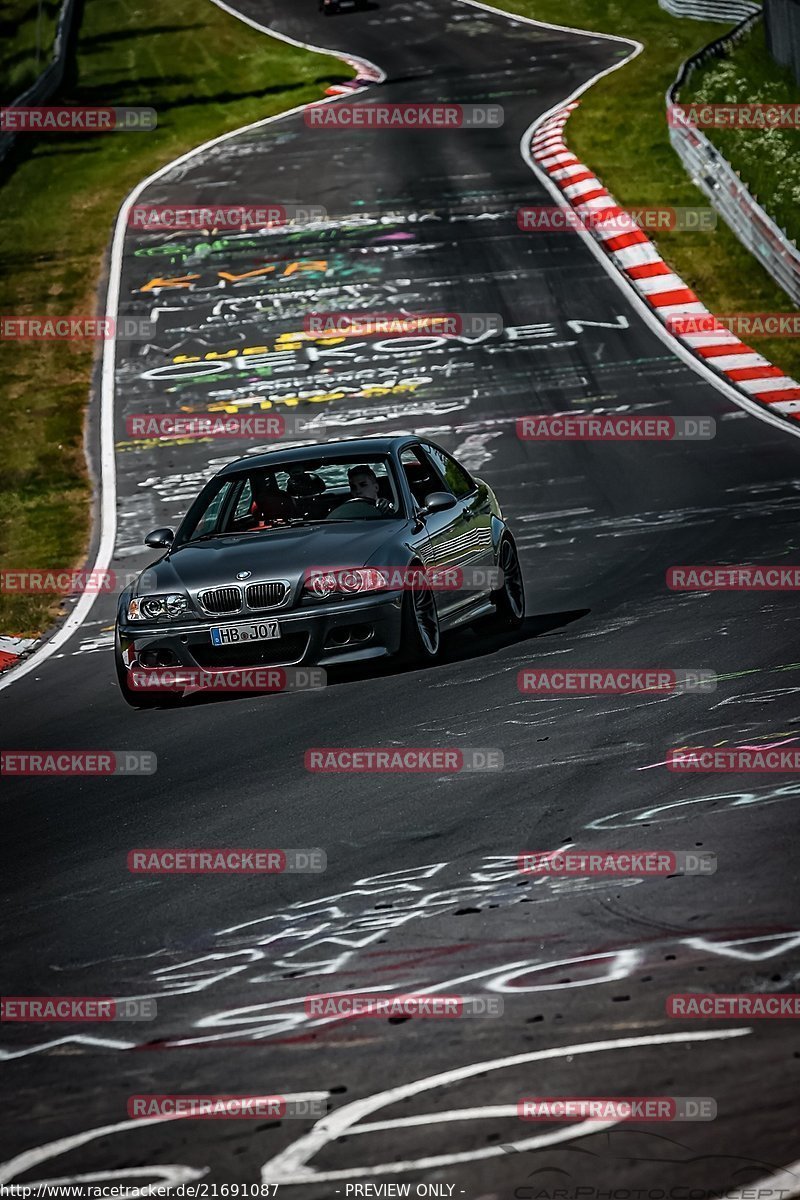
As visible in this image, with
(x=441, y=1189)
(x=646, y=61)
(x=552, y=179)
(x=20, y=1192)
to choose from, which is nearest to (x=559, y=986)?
(x=441, y=1189)

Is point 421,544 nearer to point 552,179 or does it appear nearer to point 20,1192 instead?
point 20,1192

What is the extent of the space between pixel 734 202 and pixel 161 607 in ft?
61.6

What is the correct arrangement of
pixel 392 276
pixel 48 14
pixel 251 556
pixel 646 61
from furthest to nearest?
1. pixel 48 14
2. pixel 646 61
3. pixel 392 276
4. pixel 251 556

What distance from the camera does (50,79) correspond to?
41531mm

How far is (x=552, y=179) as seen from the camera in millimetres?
32156

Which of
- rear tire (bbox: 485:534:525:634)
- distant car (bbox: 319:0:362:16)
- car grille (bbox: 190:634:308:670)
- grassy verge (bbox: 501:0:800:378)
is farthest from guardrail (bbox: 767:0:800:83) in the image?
car grille (bbox: 190:634:308:670)

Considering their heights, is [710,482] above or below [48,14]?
below

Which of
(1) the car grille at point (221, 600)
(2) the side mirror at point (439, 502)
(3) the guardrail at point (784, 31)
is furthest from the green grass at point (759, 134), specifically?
(1) the car grille at point (221, 600)

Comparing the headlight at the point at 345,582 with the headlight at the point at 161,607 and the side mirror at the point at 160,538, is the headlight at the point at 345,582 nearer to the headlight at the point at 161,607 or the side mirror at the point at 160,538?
the headlight at the point at 161,607

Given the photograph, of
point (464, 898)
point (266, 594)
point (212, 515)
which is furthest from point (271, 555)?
point (464, 898)

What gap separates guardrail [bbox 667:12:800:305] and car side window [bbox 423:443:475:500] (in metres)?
12.9

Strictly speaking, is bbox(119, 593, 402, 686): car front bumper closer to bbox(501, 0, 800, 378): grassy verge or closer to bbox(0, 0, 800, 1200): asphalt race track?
bbox(0, 0, 800, 1200): asphalt race track

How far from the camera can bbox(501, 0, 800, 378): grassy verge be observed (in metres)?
25.5

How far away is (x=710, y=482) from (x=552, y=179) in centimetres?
1616
